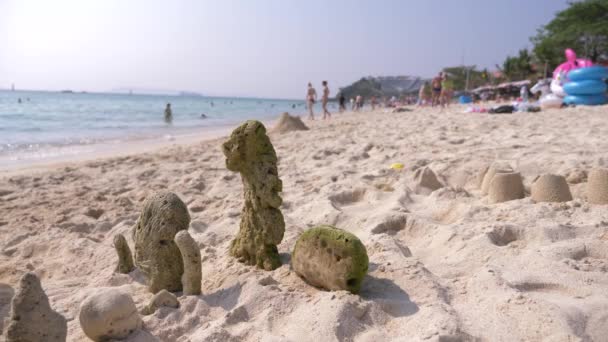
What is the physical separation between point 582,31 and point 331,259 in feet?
106

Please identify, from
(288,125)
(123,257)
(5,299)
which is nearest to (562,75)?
(288,125)

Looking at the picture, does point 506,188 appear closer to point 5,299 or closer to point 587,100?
point 5,299

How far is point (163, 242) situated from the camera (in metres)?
2.50

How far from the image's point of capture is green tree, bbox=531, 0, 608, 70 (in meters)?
27.1

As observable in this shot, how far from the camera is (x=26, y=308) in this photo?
1705 millimetres

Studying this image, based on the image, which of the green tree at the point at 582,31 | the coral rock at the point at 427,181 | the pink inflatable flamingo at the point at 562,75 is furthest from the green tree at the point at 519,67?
the coral rock at the point at 427,181

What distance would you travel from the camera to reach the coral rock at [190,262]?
2.31m

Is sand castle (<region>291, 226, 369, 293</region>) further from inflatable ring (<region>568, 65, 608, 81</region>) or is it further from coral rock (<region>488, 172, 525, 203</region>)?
inflatable ring (<region>568, 65, 608, 81</region>)

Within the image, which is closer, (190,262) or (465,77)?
(190,262)

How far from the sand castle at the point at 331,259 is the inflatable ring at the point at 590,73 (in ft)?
45.7

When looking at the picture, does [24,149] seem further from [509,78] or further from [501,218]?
[509,78]

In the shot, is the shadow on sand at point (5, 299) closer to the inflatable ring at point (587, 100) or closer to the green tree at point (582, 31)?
the inflatable ring at point (587, 100)

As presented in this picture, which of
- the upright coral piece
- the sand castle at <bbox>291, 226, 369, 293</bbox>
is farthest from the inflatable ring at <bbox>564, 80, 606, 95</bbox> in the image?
the upright coral piece

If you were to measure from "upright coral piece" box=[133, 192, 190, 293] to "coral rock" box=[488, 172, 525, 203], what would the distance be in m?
2.58
